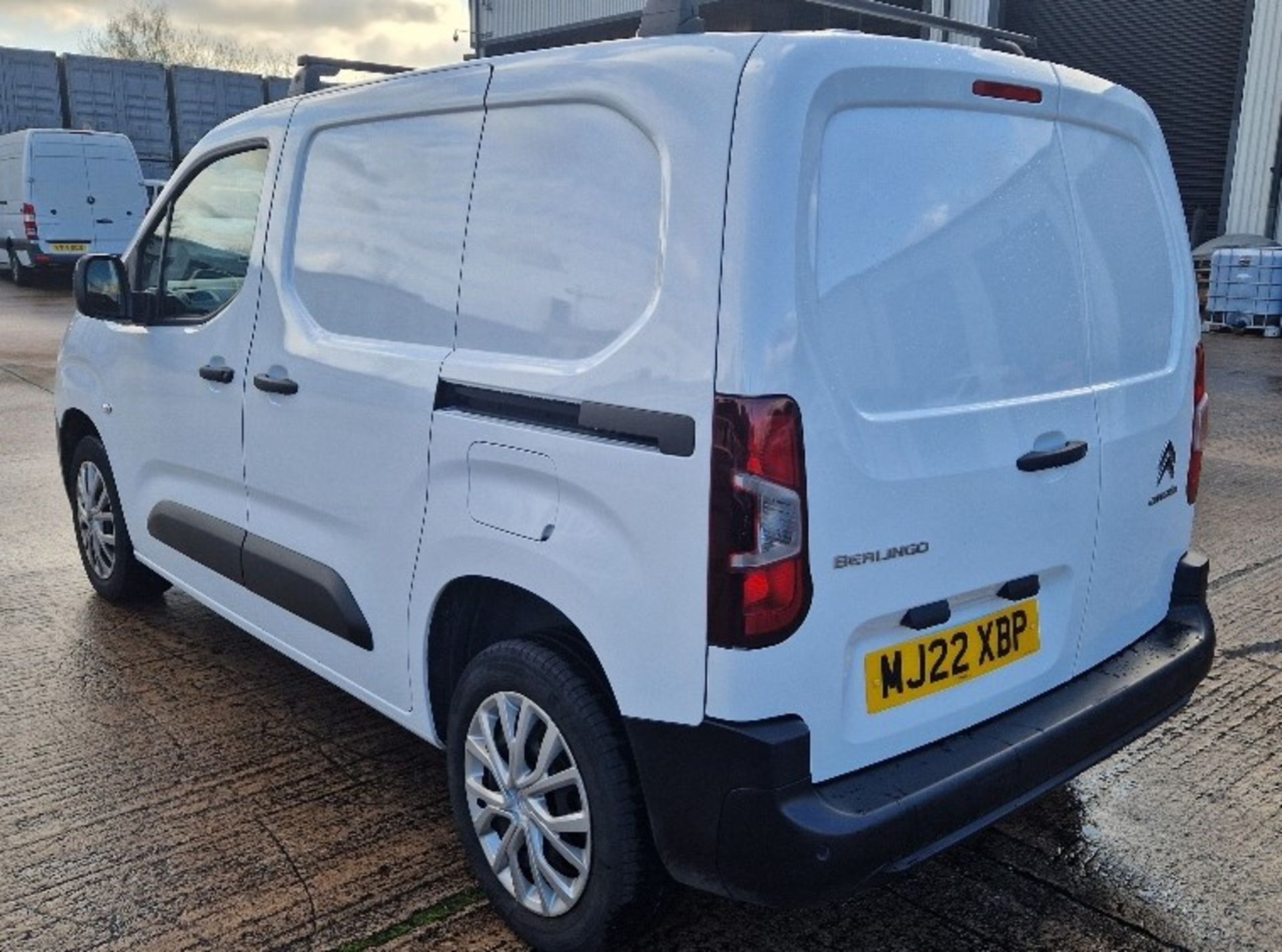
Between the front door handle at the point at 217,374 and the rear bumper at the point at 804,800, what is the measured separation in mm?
1799

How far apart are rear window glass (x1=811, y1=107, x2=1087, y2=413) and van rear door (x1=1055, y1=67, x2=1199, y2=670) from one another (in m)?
0.12

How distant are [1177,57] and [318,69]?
1757 cm

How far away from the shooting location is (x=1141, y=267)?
2.71m

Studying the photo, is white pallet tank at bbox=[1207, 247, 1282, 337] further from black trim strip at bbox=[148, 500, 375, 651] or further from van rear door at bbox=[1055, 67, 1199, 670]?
black trim strip at bbox=[148, 500, 375, 651]

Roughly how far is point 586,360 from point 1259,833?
2162 mm

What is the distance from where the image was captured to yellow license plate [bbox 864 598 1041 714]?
7.08 feet

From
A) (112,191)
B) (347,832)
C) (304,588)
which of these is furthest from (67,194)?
(347,832)

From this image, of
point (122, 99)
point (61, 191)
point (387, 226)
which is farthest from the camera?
point (122, 99)

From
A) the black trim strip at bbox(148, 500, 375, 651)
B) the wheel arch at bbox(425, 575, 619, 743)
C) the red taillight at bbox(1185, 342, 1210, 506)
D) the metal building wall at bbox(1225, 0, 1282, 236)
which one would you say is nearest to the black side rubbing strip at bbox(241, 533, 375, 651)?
the black trim strip at bbox(148, 500, 375, 651)

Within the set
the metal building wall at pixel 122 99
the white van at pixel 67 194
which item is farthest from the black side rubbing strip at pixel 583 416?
the metal building wall at pixel 122 99

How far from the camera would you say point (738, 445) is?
6.40ft

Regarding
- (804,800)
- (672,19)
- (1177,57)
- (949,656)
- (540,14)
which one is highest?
(540,14)

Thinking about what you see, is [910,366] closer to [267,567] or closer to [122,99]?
[267,567]

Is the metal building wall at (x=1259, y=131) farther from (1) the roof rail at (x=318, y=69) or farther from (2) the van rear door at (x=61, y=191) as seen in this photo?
(2) the van rear door at (x=61, y=191)
